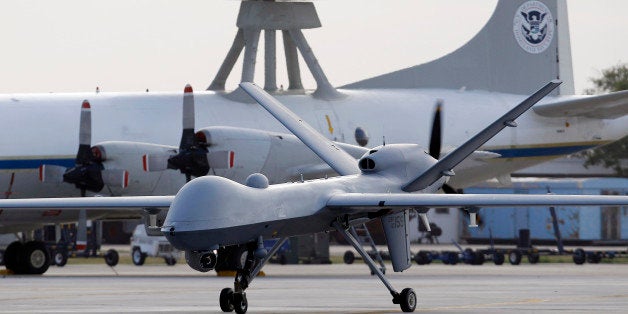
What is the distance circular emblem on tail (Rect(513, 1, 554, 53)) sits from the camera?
5081 cm

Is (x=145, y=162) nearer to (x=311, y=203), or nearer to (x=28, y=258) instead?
(x=28, y=258)

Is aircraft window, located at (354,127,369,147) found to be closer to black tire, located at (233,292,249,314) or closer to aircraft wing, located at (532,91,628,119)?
aircraft wing, located at (532,91,628,119)

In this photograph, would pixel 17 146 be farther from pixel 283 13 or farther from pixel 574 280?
pixel 574 280

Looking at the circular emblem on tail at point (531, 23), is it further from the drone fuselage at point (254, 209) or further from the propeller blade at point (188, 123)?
the drone fuselage at point (254, 209)

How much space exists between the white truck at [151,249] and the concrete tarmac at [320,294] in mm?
19726

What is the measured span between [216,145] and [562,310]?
19.0m

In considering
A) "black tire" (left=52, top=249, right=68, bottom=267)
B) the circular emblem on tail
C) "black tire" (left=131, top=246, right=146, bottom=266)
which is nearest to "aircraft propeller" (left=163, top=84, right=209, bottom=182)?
the circular emblem on tail

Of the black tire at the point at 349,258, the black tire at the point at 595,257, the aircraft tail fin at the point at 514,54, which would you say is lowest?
the black tire at the point at 595,257

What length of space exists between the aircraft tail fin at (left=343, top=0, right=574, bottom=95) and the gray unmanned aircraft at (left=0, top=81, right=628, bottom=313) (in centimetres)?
2356

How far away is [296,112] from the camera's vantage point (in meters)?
44.7

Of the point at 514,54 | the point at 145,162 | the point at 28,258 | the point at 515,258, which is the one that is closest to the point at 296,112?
the point at 145,162

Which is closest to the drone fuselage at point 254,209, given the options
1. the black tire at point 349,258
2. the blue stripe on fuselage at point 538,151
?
the blue stripe on fuselage at point 538,151

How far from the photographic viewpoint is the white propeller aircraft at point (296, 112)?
40.1 metres

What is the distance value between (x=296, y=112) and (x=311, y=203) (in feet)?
75.2
